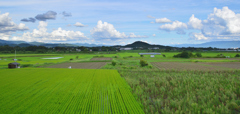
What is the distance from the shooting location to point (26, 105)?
10.8 metres

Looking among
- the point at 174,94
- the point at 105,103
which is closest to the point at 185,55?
the point at 174,94

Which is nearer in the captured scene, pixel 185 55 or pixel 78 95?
pixel 78 95

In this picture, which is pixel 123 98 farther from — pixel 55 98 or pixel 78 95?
pixel 55 98

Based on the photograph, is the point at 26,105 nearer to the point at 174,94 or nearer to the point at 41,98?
the point at 41,98

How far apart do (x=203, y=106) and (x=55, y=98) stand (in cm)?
1162

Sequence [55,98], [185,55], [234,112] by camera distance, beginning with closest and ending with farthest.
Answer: [234,112] → [55,98] → [185,55]

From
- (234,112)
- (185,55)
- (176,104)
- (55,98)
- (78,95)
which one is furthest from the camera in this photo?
(185,55)

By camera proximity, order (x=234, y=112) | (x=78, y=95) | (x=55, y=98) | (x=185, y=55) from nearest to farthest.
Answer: (x=234, y=112) → (x=55, y=98) → (x=78, y=95) → (x=185, y=55)

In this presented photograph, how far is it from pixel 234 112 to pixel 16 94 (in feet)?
58.6

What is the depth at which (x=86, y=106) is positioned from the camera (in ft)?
34.6

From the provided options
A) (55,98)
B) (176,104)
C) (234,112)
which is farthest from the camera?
(55,98)

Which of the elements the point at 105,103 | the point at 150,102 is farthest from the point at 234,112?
the point at 105,103

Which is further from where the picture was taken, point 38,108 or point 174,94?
point 174,94

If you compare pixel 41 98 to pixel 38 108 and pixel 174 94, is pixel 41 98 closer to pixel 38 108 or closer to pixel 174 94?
pixel 38 108
